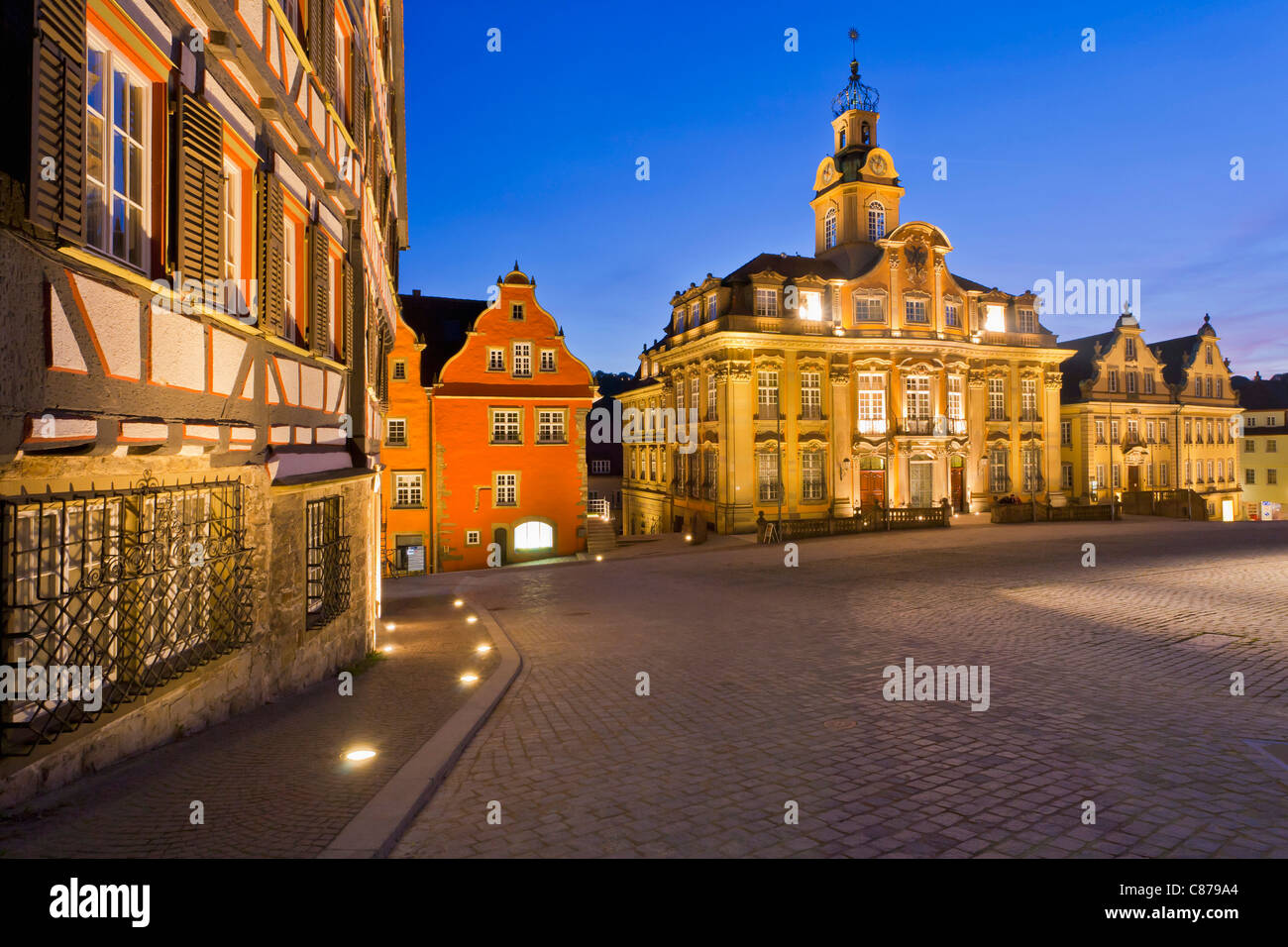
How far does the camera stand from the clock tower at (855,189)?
4384 centimetres

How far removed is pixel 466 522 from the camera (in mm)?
32844

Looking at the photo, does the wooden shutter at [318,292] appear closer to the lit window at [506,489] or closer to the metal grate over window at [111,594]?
the metal grate over window at [111,594]

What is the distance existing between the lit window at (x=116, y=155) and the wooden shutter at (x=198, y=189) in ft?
0.85

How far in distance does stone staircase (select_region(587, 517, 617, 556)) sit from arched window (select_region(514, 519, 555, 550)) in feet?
5.69

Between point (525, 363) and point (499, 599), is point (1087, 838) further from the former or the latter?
point (525, 363)

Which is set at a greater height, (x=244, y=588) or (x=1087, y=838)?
(x=244, y=588)

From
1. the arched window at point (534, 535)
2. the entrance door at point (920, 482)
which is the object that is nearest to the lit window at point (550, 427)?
the arched window at point (534, 535)

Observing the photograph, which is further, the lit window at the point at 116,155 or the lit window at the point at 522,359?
the lit window at the point at 522,359

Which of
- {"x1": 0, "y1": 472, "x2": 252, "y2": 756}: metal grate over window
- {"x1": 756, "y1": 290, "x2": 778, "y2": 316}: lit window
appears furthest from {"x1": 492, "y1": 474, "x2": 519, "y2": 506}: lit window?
{"x1": 0, "y1": 472, "x2": 252, "y2": 756}: metal grate over window

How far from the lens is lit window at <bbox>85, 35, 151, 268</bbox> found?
17.8 feet

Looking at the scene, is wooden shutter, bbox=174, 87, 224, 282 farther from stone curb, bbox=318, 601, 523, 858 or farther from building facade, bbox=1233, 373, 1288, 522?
building facade, bbox=1233, 373, 1288, 522

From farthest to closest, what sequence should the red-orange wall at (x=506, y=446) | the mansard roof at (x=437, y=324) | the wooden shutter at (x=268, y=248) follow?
the mansard roof at (x=437, y=324)
the red-orange wall at (x=506, y=446)
the wooden shutter at (x=268, y=248)
